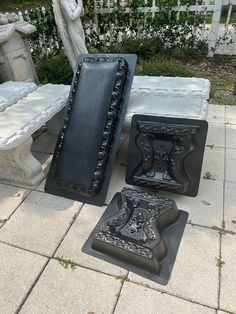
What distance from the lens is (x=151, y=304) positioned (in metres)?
1.88

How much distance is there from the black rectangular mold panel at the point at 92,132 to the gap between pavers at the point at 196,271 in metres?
0.91

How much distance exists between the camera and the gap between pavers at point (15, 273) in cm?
198

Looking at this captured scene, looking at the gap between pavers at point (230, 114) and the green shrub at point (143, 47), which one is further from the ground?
the green shrub at point (143, 47)

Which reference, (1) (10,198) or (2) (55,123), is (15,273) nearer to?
(1) (10,198)

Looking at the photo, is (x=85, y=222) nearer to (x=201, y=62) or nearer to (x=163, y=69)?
(x=163, y=69)

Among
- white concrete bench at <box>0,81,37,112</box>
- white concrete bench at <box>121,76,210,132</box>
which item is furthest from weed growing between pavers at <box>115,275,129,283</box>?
white concrete bench at <box>0,81,37,112</box>

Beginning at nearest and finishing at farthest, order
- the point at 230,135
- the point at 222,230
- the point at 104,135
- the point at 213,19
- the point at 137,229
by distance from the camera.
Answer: the point at 137,229, the point at 222,230, the point at 104,135, the point at 230,135, the point at 213,19

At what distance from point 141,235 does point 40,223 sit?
3.30ft

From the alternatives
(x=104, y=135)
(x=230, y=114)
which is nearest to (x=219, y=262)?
(x=104, y=135)

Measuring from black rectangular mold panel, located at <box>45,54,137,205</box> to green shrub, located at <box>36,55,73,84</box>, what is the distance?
2.44 metres

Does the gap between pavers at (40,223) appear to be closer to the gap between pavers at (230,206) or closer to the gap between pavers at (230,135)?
the gap between pavers at (230,206)

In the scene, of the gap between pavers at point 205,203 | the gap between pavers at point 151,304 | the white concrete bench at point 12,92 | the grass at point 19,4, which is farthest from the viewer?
the grass at point 19,4

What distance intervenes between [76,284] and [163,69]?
13.6 ft

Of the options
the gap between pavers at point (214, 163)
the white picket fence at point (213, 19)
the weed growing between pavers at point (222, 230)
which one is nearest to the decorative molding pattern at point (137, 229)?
the weed growing between pavers at point (222, 230)
